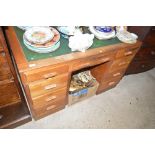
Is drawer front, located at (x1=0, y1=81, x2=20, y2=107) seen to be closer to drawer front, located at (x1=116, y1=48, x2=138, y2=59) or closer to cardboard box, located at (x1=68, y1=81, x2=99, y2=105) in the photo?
cardboard box, located at (x1=68, y1=81, x2=99, y2=105)

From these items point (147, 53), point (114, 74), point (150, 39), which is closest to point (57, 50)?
point (114, 74)

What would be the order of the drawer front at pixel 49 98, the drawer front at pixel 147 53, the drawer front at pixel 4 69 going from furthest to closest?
1. the drawer front at pixel 147 53
2. the drawer front at pixel 49 98
3. the drawer front at pixel 4 69

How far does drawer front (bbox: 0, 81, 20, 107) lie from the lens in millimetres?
1048

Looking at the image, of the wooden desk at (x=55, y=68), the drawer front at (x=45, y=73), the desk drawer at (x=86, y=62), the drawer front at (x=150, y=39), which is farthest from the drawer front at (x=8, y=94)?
the drawer front at (x=150, y=39)

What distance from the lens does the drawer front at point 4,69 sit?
2.76 ft

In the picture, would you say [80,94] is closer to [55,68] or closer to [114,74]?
[114,74]

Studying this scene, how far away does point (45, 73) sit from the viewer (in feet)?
3.08

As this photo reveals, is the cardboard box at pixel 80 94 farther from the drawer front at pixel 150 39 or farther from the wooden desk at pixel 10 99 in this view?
the drawer front at pixel 150 39

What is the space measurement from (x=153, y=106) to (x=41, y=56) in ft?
5.51

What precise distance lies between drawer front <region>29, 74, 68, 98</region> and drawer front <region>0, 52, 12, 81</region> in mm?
181

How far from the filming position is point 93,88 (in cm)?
Answer: 154

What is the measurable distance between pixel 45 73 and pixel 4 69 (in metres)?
0.28

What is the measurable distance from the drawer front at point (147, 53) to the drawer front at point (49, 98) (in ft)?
3.99
